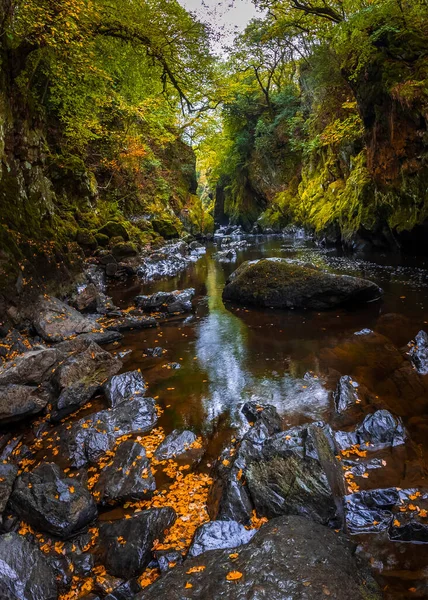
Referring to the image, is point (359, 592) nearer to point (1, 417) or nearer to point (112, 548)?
point (112, 548)

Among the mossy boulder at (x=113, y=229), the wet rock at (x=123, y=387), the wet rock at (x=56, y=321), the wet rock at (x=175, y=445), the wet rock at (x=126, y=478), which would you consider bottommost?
the wet rock at (x=175, y=445)

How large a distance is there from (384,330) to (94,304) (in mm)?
7174

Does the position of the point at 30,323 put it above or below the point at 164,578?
above

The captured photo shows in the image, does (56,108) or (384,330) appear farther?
(56,108)

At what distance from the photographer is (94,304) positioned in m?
9.44

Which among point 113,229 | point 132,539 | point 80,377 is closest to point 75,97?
point 113,229

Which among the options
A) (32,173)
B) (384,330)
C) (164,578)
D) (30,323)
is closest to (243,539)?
(164,578)

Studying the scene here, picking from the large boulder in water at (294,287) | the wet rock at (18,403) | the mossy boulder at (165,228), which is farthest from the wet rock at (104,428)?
the mossy boulder at (165,228)

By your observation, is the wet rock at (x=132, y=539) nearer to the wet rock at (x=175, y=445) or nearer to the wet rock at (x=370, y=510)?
the wet rock at (x=175, y=445)

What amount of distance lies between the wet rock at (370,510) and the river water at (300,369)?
0.27ft

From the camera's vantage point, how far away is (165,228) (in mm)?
23312

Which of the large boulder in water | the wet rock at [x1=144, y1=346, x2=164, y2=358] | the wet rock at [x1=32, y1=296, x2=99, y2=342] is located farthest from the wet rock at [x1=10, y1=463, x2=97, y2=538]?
the large boulder in water

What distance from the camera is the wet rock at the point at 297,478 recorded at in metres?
2.77

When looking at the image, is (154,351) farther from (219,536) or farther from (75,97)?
(75,97)
